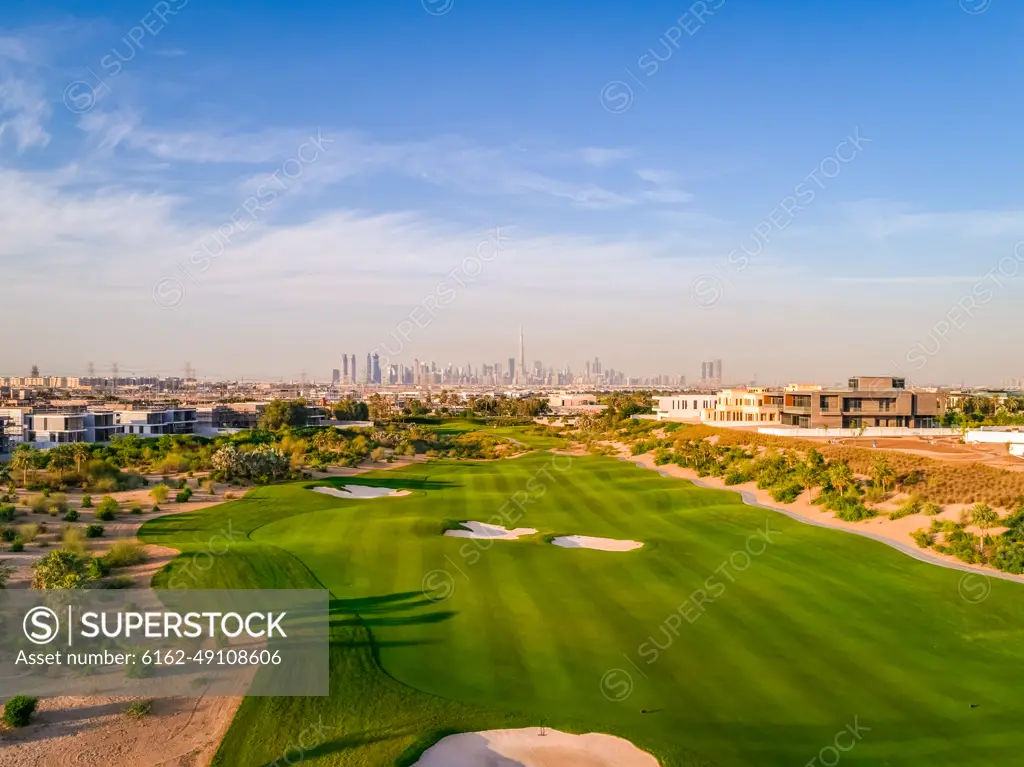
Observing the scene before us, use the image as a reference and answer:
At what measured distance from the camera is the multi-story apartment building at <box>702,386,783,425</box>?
218 feet

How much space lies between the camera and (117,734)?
11430 mm

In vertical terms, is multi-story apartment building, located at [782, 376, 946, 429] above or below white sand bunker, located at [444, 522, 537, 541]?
above

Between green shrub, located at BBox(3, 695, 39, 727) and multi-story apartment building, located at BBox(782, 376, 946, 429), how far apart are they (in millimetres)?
56704

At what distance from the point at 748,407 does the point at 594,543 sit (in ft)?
158

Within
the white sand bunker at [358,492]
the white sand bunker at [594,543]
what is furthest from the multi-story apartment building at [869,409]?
the white sand bunker at [594,543]

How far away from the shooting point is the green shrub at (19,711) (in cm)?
1152

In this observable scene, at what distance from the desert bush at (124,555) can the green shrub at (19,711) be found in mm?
8850

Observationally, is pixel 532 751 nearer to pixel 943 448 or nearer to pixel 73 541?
pixel 73 541

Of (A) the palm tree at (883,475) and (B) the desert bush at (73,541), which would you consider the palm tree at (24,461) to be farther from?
(A) the palm tree at (883,475)

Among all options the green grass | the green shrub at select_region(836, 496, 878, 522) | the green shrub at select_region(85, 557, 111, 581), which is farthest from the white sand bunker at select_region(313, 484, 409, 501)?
the green shrub at select_region(836, 496, 878, 522)

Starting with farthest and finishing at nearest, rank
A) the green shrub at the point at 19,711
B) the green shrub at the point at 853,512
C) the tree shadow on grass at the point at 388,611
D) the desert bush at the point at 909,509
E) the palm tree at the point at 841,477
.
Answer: the palm tree at the point at 841,477 → the green shrub at the point at 853,512 → the desert bush at the point at 909,509 → the tree shadow on grass at the point at 388,611 → the green shrub at the point at 19,711

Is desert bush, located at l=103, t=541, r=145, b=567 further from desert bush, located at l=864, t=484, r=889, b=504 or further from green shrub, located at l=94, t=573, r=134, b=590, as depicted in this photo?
desert bush, located at l=864, t=484, r=889, b=504

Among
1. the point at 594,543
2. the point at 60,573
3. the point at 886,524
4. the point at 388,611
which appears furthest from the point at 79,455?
the point at 886,524

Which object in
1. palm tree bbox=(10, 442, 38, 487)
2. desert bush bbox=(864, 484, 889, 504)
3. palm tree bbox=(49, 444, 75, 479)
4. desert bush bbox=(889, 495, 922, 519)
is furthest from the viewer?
palm tree bbox=(49, 444, 75, 479)
